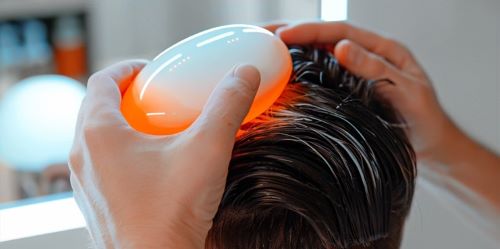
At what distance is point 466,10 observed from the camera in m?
0.96

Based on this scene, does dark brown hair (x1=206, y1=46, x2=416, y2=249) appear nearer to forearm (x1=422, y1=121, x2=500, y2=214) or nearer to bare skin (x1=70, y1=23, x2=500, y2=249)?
bare skin (x1=70, y1=23, x2=500, y2=249)

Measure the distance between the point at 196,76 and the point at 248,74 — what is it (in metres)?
0.05

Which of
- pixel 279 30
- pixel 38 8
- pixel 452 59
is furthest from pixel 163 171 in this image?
pixel 38 8

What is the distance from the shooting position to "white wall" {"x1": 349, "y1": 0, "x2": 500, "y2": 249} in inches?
37.0

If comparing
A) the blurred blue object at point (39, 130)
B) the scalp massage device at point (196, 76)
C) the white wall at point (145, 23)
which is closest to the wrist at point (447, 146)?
the scalp massage device at point (196, 76)

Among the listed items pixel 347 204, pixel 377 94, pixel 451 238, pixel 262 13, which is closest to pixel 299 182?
pixel 347 204

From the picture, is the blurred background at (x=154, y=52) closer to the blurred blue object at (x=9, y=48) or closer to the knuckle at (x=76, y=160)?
the blurred blue object at (x=9, y=48)

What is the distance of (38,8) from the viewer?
1.59 m

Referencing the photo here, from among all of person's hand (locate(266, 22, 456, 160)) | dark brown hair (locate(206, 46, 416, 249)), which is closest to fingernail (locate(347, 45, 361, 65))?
person's hand (locate(266, 22, 456, 160))

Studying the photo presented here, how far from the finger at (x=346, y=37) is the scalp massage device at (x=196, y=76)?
13cm

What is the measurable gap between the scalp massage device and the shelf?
102 centimetres

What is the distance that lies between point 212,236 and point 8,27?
1128mm

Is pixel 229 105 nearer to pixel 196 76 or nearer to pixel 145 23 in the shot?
pixel 196 76

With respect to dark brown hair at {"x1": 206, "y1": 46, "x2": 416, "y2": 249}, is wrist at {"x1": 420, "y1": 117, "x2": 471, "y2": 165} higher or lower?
lower
